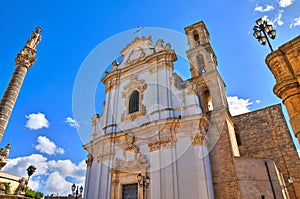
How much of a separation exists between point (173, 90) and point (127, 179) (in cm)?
621

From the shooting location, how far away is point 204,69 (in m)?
15.3

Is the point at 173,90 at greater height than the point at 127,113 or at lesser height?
greater

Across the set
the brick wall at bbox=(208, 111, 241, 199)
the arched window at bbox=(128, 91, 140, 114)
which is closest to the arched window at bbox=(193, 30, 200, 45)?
the arched window at bbox=(128, 91, 140, 114)

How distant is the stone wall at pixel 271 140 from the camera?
44.4ft

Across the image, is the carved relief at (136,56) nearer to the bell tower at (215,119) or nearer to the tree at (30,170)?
the bell tower at (215,119)

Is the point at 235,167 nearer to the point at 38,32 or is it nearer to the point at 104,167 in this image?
the point at 104,167

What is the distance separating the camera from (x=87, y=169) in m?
13.9

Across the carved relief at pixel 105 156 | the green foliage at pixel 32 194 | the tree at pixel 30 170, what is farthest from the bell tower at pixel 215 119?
the tree at pixel 30 170

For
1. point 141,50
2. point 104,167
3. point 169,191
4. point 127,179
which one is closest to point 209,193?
point 169,191

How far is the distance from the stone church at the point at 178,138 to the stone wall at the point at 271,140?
58 mm

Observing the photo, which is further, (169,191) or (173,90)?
(173,90)

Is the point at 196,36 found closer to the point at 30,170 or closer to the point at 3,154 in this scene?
the point at 3,154

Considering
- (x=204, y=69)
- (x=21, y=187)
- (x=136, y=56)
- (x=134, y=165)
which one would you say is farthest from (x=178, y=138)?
(x=21, y=187)

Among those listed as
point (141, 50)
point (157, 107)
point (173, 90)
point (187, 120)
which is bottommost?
point (187, 120)
